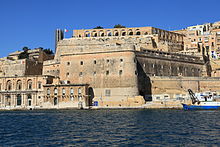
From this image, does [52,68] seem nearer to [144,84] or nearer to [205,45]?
[144,84]

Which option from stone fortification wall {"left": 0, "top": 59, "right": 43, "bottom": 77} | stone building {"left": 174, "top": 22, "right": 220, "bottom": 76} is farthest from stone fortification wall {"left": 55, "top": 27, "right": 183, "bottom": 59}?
stone fortification wall {"left": 0, "top": 59, "right": 43, "bottom": 77}

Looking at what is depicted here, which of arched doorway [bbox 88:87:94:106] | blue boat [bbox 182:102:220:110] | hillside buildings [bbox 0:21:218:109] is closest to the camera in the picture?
blue boat [bbox 182:102:220:110]

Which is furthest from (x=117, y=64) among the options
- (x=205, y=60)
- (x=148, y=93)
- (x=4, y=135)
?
(x=4, y=135)

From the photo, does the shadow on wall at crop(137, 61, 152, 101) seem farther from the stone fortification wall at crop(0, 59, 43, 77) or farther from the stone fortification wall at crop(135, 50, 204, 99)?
the stone fortification wall at crop(0, 59, 43, 77)

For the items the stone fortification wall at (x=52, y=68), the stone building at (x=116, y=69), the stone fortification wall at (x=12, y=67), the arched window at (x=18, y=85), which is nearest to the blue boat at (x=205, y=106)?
the stone building at (x=116, y=69)

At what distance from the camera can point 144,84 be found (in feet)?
144

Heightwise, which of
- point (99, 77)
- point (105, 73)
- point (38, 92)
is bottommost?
point (38, 92)

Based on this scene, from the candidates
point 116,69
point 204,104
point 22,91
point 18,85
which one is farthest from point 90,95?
point 204,104

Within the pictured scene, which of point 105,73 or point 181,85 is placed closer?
point 105,73

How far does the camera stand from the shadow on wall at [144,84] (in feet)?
142

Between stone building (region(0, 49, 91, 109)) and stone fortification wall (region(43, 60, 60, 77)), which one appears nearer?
stone building (region(0, 49, 91, 109))

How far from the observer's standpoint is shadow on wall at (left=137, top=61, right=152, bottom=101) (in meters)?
43.2

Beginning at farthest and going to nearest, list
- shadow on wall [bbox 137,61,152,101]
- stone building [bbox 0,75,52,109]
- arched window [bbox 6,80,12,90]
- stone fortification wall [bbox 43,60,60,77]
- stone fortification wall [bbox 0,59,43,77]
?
stone fortification wall [bbox 0,59,43,77] < stone fortification wall [bbox 43,60,60,77] < arched window [bbox 6,80,12,90] < stone building [bbox 0,75,52,109] < shadow on wall [bbox 137,61,152,101]

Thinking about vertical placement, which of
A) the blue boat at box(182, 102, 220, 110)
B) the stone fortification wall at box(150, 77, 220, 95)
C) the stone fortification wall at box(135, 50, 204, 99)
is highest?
the stone fortification wall at box(135, 50, 204, 99)
